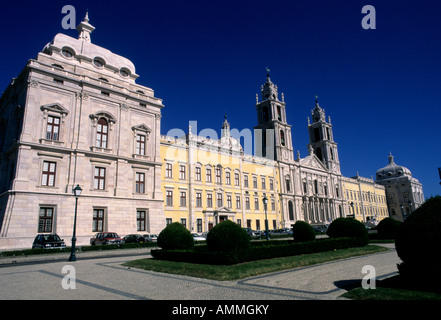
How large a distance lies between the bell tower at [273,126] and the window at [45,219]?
43.6 meters

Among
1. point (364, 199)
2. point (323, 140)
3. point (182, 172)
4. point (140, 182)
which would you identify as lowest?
point (140, 182)

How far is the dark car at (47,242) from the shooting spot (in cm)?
2269

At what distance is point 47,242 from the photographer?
2297cm

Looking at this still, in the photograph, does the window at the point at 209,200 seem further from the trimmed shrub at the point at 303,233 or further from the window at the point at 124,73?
the trimmed shrub at the point at 303,233

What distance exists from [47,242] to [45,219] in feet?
13.8

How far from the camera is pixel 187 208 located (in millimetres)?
41781

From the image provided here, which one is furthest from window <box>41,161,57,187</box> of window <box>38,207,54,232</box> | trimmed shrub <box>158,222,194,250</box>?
trimmed shrub <box>158,222,194,250</box>

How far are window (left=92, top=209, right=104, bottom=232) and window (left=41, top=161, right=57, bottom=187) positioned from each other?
4.87 m

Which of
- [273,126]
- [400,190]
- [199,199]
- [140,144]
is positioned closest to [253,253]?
[140,144]

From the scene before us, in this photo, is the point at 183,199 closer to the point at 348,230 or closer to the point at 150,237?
the point at 150,237

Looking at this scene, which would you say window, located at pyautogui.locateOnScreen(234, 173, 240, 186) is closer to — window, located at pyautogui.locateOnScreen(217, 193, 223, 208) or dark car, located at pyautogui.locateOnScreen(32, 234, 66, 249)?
window, located at pyautogui.locateOnScreen(217, 193, 223, 208)

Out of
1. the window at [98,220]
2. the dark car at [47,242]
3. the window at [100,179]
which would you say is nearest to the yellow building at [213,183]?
the window at [100,179]
